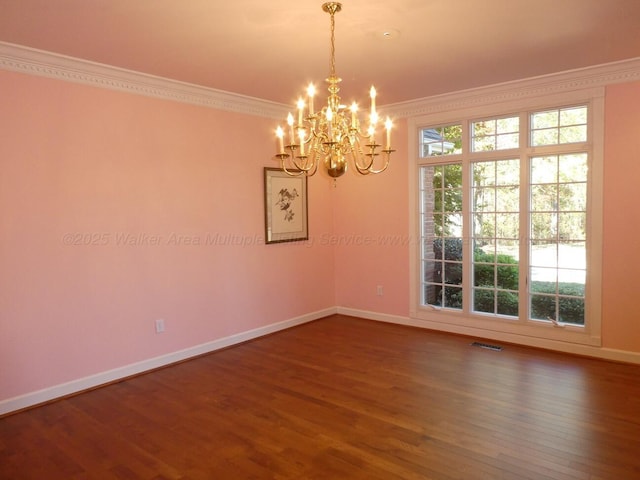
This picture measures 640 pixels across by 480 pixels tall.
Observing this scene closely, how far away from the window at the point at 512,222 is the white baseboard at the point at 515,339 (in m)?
0.07

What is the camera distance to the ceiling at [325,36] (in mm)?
2754

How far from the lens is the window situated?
4.36 metres

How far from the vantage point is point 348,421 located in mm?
3131

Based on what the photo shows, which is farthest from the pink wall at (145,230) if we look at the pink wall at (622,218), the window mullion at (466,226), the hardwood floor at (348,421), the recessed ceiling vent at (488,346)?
the recessed ceiling vent at (488,346)

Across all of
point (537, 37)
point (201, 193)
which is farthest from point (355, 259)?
point (537, 37)

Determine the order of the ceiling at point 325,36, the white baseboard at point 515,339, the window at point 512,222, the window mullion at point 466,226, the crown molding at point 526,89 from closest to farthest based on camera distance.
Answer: the ceiling at point 325,36 < the crown molding at point 526,89 < the white baseboard at point 515,339 < the window at point 512,222 < the window mullion at point 466,226

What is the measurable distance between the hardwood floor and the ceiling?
8.76 feet

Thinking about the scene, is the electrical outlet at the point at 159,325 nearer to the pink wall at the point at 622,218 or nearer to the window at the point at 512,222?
the window at the point at 512,222

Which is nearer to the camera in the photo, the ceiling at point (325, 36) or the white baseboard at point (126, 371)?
the ceiling at point (325, 36)

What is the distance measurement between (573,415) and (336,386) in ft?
5.67

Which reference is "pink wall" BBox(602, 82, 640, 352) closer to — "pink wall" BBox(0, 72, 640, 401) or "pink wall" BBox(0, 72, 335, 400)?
"pink wall" BBox(0, 72, 640, 401)

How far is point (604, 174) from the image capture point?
4.16 m

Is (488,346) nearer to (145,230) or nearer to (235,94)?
(145,230)

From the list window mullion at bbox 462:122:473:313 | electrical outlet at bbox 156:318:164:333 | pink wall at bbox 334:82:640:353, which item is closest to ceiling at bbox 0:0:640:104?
pink wall at bbox 334:82:640:353
